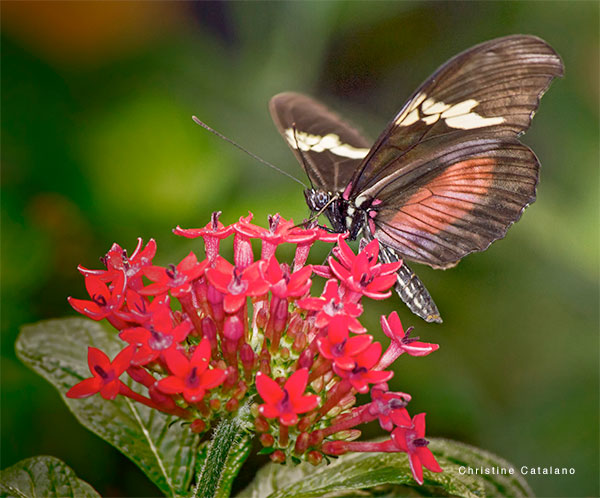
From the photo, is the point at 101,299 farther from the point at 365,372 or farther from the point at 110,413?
the point at 365,372

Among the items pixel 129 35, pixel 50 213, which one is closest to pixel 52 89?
pixel 129 35

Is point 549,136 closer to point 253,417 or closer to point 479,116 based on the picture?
point 479,116

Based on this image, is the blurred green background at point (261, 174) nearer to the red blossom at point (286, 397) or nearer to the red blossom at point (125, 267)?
the red blossom at point (125, 267)

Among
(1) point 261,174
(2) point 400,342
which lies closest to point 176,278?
(2) point 400,342

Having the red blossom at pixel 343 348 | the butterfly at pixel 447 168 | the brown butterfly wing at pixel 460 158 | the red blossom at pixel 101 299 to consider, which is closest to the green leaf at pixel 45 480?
the red blossom at pixel 101 299

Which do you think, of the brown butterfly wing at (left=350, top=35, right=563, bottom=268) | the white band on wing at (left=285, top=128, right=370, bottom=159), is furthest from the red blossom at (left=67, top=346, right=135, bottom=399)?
the white band on wing at (left=285, top=128, right=370, bottom=159)

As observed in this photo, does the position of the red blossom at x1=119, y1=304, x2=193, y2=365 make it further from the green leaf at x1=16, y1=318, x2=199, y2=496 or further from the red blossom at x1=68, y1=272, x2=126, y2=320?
the green leaf at x1=16, y1=318, x2=199, y2=496
